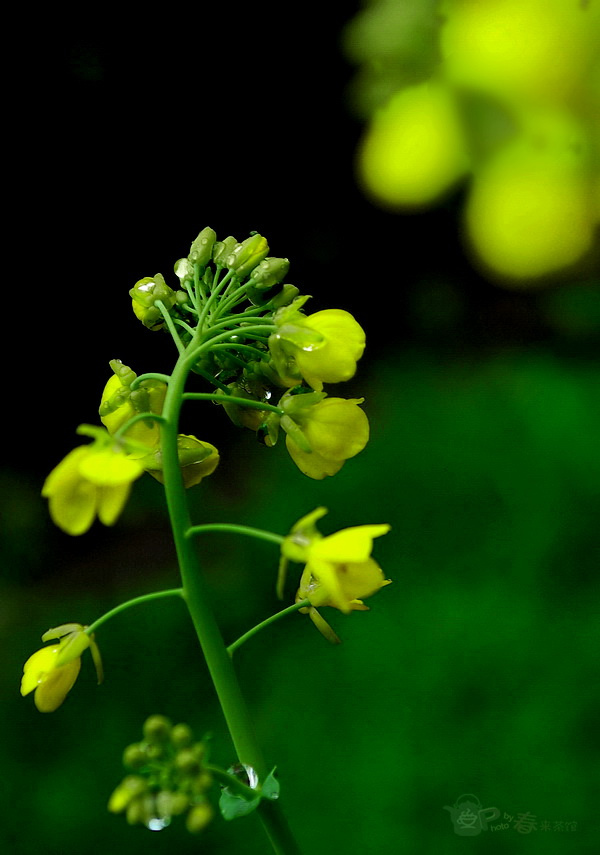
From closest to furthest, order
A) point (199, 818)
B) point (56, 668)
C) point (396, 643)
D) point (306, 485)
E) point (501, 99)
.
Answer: point (199, 818)
point (56, 668)
point (501, 99)
point (396, 643)
point (306, 485)

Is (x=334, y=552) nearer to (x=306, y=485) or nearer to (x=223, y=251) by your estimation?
(x=223, y=251)

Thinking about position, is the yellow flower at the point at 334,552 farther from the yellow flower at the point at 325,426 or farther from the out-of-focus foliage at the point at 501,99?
the out-of-focus foliage at the point at 501,99

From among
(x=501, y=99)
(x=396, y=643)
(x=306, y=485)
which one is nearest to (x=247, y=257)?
(x=501, y=99)

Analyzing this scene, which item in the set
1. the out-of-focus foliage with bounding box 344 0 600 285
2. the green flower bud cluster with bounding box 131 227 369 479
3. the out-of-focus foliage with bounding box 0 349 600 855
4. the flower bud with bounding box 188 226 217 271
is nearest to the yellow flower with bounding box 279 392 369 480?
the green flower bud cluster with bounding box 131 227 369 479

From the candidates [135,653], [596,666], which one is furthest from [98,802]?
[596,666]

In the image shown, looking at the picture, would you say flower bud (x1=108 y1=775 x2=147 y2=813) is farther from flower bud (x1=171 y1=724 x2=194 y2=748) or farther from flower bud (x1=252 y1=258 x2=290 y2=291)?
flower bud (x1=252 y1=258 x2=290 y2=291)
